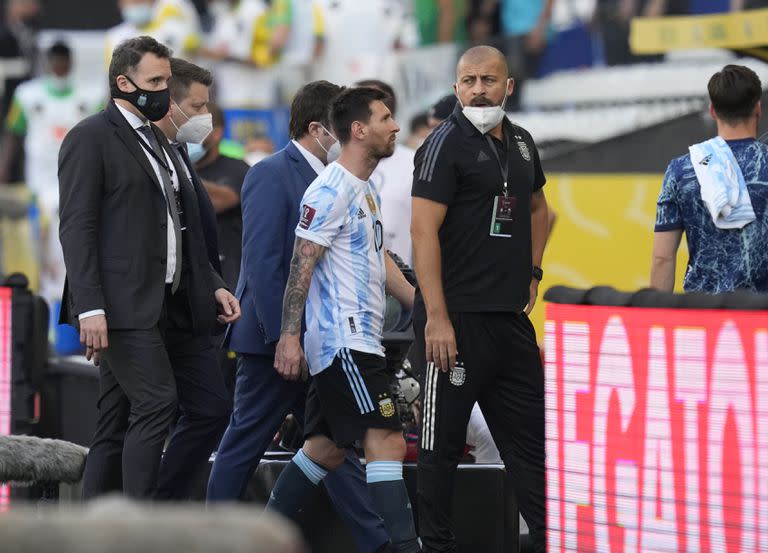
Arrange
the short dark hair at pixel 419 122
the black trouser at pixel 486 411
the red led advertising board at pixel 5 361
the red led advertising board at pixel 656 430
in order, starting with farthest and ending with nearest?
the short dark hair at pixel 419 122 → the red led advertising board at pixel 5 361 → the black trouser at pixel 486 411 → the red led advertising board at pixel 656 430

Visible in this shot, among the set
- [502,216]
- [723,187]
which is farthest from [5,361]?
[723,187]

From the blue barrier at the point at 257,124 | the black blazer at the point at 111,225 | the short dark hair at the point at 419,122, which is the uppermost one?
the blue barrier at the point at 257,124

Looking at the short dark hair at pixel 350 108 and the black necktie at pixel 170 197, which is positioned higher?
the short dark hair at pixel 350 108

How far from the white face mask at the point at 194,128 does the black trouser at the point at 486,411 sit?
1.39 m

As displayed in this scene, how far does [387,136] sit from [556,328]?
1237 millimetres

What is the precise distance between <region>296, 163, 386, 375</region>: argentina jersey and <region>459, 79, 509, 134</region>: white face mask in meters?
0.44

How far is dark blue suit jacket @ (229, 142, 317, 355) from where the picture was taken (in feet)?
20.1

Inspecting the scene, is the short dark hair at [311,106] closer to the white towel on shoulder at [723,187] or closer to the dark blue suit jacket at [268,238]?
the dark blue suit jacket at [268,238]

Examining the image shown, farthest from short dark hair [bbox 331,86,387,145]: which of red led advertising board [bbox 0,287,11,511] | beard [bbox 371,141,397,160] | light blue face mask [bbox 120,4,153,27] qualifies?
light blue face mask [bbox 120,4,153,27]

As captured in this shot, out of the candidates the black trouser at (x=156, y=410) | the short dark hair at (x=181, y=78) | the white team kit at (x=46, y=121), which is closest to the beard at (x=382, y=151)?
the black trouser at (x=156, y=410)

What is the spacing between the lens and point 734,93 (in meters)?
5.55

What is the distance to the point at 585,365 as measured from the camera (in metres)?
4.72

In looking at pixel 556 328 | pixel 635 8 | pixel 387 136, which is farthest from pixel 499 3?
pixel 556 328

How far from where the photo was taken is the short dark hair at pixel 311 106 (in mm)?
6297
